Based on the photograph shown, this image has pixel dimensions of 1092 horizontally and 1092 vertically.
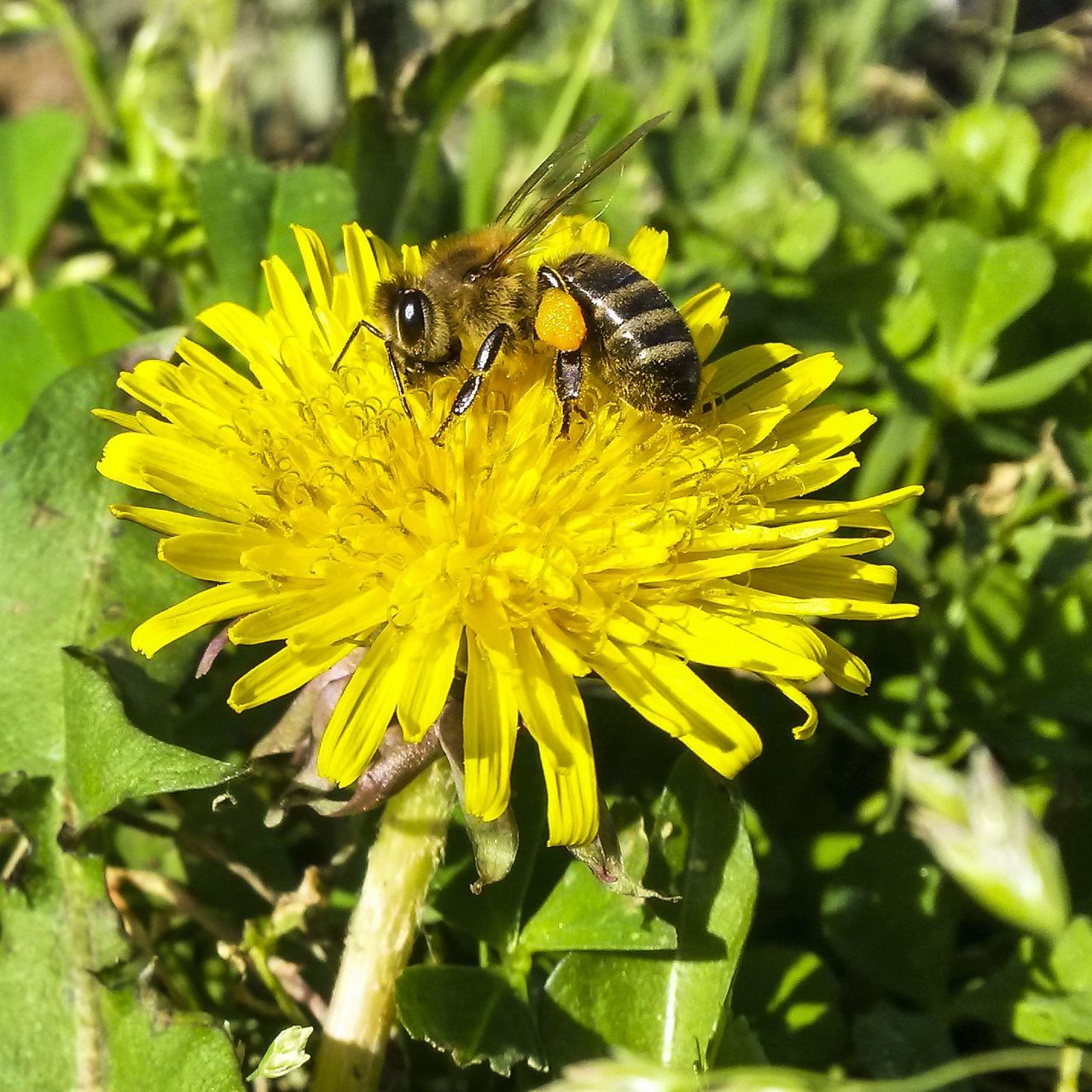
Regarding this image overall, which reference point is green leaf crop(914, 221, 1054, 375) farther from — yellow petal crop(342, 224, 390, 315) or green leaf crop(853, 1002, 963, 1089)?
green leaf crop(853, 1002, 963, 1089)

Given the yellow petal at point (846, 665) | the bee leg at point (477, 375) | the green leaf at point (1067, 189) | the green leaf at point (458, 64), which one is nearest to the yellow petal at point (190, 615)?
the bee leg at point (477, 375)

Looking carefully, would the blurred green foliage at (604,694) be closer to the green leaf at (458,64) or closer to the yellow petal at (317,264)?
the green leaf at (458,64)

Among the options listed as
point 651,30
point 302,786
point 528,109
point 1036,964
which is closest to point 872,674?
point 1036,964

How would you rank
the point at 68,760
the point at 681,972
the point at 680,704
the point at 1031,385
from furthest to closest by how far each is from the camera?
the point at 1031,385, the point at 68,760, the point at 681,972, the point at 680,704

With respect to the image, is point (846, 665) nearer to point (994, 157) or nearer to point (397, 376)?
point (397, 376)

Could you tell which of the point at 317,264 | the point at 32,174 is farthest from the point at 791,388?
the point at 32,174

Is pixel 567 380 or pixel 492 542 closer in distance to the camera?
pixel 492 542

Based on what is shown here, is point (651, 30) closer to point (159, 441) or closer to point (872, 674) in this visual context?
point (872, 674)
